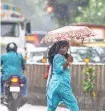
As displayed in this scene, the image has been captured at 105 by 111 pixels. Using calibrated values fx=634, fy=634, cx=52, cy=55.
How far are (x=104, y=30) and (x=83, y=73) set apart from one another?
10232mm

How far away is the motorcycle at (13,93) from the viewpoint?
13.4 m

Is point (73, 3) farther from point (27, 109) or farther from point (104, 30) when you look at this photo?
point (27, 109)

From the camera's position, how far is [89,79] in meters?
13.5

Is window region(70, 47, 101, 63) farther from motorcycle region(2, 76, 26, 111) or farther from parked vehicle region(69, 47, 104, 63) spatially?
motorcycle region(2, 76, 26, 111)

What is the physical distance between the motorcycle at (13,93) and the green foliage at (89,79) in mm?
1372

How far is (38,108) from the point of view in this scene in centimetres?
1505

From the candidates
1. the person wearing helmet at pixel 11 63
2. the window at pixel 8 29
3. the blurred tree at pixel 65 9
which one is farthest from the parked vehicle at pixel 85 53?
the blurred tree at pixel 65 9

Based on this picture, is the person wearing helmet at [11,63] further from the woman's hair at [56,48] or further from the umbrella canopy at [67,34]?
the woman's hair at [56,48]

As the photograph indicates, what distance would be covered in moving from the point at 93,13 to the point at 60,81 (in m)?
22.1

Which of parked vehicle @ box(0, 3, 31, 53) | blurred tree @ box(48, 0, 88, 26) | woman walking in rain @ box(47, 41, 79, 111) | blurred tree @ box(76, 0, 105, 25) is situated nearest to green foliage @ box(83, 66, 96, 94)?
woman walking in rain @ box(47, 41, 79, 111)

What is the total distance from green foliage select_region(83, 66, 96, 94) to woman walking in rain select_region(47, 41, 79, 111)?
122 inches

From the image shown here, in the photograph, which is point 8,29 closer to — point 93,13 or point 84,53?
point 93,13

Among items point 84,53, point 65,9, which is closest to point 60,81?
point 84,53

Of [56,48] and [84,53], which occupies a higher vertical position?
[56,48]
